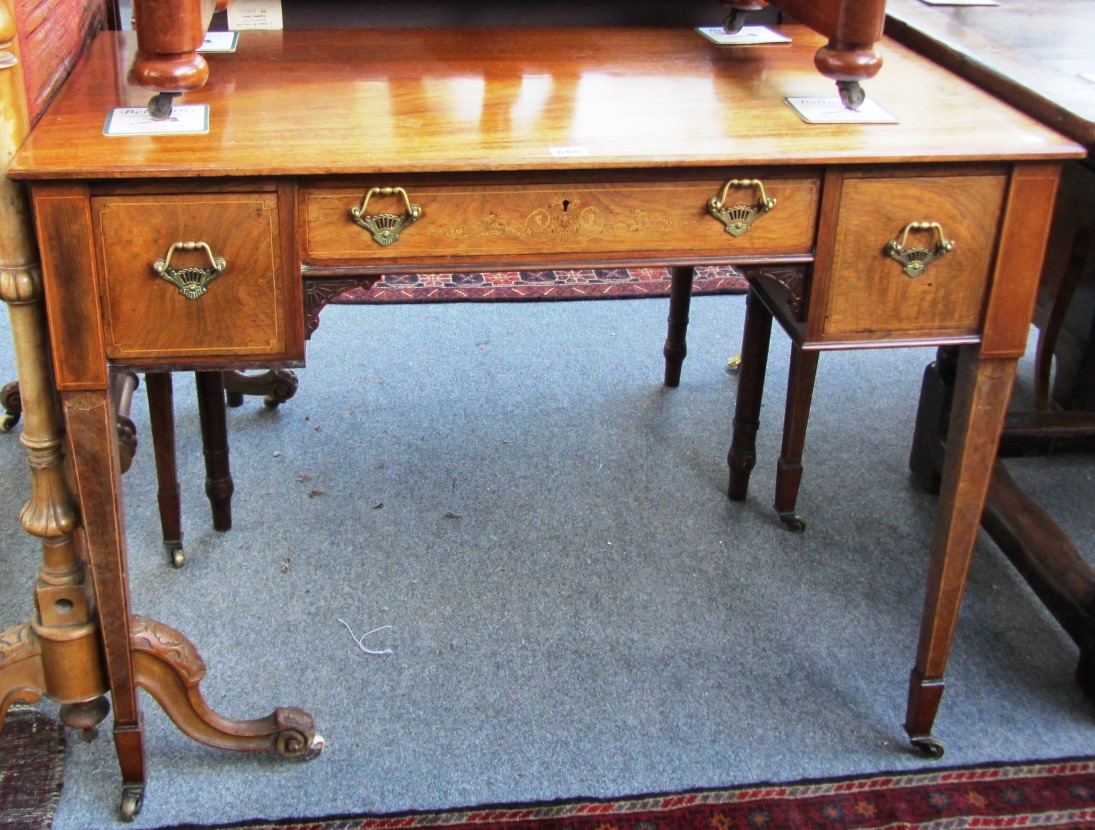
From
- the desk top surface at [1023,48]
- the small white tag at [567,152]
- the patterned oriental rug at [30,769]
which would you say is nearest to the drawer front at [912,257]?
the desk top surface at [1023,48]

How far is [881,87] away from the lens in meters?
1.78

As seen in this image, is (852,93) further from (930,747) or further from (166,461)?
(166,461)

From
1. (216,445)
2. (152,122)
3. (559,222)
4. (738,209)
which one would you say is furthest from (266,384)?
(738,209)

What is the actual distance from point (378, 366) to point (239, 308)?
1609 millimetres

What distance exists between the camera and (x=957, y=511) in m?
1.76

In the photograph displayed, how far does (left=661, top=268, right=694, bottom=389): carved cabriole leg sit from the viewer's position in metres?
2.79

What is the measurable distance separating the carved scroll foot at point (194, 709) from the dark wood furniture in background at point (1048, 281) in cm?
133

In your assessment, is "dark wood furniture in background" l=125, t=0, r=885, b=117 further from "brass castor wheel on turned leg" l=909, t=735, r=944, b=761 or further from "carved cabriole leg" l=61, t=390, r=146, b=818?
"brass castor wheel on turned leg" l=909, t=735, r=944, b=761

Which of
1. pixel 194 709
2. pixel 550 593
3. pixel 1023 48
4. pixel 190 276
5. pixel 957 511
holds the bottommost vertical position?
pixel 550 593

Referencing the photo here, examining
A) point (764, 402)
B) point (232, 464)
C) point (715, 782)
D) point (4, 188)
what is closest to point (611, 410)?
point (764, 402)

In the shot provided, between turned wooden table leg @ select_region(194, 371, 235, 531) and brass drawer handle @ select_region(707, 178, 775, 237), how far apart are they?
1064mm

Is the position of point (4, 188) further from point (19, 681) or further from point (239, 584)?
point (239, 584)

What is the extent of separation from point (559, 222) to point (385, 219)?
0.22 meters

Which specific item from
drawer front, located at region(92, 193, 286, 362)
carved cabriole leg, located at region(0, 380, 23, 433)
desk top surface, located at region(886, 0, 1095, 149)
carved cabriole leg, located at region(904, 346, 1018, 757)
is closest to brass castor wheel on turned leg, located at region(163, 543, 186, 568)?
carved cabriole leg, located at region(0, 380, 23, 433)
